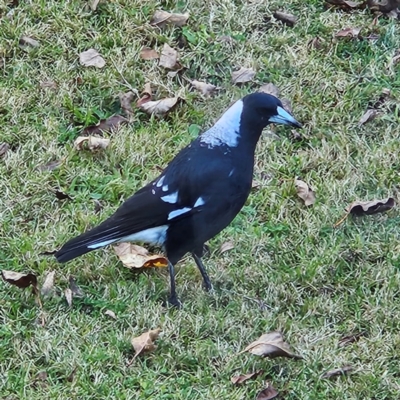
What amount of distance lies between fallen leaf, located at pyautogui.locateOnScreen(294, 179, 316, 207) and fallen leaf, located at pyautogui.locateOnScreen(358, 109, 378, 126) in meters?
0.71

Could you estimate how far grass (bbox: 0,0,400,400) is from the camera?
3.83 metres

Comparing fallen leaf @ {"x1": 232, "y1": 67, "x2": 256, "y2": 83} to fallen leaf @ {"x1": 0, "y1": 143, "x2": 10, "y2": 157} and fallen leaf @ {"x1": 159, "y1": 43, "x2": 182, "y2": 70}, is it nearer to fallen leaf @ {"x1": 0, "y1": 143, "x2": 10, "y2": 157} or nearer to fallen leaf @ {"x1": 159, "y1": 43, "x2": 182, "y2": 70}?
fallen leaf @ {"x1": 159, "y1": 43, "x2": 182, "y2": 70}

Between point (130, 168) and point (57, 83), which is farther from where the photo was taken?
point (57, 83)

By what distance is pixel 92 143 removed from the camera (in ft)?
16.8

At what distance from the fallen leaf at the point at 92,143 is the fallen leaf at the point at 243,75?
38.6 inches

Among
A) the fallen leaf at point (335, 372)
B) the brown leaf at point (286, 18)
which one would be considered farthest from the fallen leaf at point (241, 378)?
the brown leaf at point (286, 18)

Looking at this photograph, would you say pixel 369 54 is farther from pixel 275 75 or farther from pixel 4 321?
pixel 4 321

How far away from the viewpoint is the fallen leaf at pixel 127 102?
17.8 feet

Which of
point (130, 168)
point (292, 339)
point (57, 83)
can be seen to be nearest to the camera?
point (292, 339)

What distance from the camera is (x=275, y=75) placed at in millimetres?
5684

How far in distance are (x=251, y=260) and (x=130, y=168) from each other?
0.99 meters

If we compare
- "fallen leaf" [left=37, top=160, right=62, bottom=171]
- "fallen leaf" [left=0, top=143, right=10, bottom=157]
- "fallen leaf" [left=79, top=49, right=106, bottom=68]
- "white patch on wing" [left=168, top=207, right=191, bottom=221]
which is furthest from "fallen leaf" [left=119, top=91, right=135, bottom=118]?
"white patch on wing" [left=168, top=207, right=191, bottom=221]

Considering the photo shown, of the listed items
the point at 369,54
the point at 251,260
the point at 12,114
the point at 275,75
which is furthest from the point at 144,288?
the point at 369,54

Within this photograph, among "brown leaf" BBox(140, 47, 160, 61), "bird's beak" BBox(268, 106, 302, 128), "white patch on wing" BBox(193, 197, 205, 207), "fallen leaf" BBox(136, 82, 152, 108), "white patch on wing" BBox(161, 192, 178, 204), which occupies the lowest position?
"fallen leaf" BBox(136, 82, 152, 108)
